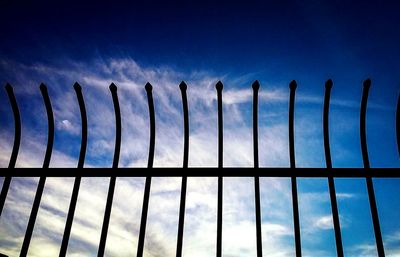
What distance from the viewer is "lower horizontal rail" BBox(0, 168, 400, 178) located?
116 inches

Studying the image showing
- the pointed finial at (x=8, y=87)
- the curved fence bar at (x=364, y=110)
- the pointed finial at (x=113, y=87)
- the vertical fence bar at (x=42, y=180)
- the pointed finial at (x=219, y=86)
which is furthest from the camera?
the pointed finial at (x=8, y=87)

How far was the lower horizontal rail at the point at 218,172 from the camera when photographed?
2951mm

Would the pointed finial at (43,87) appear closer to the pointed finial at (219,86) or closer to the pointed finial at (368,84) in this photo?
the pointed finial at (219,86)

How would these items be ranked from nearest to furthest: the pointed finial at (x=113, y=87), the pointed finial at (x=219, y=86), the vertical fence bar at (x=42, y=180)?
the vertical fence bar at (x=42, y=180), the pointed finial at (x=219, y=86), the pointed finial at (x=113, y=87)

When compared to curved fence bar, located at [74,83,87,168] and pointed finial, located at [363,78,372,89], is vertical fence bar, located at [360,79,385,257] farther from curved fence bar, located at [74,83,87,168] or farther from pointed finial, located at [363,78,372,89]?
curved fence bar, located at [74,83,87,168]

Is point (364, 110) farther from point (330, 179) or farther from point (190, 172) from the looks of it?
point (190, 172)

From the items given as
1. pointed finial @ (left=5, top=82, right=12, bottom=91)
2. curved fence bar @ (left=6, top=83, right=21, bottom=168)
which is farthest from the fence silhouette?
pointed finial @ (left=5, top=82, right=12, bottom=91)

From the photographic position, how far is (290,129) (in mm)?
3158

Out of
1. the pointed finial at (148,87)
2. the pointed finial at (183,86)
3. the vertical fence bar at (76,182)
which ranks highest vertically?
the pointed finial at (183,86)

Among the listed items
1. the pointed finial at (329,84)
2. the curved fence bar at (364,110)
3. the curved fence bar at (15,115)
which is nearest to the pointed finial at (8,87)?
the curved fence bar at (15,115)

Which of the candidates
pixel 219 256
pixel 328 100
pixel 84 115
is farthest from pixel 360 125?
pixel 84 115

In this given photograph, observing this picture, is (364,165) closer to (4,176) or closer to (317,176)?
(317,176)

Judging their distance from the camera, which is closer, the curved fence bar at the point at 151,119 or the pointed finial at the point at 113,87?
the curved fence bar at the point at 151,119

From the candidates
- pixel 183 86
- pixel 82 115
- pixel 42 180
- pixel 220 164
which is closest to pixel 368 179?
pixel 220 164
